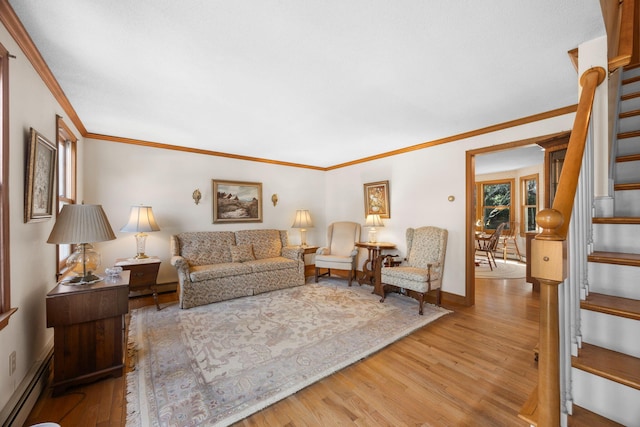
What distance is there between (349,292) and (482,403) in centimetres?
251

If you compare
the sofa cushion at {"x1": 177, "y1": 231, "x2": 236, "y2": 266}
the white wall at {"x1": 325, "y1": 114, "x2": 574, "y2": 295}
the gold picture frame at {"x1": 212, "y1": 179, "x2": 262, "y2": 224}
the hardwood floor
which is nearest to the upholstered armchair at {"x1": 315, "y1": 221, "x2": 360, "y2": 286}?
the white wall at {"x1": 325, "y1": 114, "x2": 574, "y2": 295}

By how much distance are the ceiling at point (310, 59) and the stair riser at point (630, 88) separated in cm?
32

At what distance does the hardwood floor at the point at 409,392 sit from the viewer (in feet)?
5.26

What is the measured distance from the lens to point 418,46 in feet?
5.72

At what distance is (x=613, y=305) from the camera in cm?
112

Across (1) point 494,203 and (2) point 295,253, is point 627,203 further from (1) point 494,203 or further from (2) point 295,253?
(1) point 494,203

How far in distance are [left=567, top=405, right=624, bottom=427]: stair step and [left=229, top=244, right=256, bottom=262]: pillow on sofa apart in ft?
13.5

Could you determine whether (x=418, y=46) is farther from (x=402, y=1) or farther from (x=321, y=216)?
(x=321, y=216)

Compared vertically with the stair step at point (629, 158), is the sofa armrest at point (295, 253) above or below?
below

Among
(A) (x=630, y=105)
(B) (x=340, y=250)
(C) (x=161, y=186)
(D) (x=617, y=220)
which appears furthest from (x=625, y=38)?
(C) (x=161, y=186)

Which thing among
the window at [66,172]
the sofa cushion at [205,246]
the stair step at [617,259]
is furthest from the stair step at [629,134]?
the window at [66,172]

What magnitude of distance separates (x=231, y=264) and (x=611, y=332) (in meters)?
3.98

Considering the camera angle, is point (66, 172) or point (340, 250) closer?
point (66, 172)

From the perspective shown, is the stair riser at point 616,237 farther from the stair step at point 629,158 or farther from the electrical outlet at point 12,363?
the electrical outlet at point 12,363
